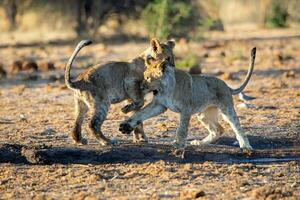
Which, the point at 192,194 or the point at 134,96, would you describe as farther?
the point at 134,96

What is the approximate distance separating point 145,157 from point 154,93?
803 millimetres

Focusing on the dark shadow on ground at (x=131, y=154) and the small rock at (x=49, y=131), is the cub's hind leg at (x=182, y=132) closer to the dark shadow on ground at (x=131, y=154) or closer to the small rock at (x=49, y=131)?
the dark shadow on ground at (x=131, y=154)

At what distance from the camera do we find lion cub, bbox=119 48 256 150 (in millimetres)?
10180

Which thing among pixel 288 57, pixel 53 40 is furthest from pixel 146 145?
pixel 53 40

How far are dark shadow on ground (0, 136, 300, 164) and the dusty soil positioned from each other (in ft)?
0.04

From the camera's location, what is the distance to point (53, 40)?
29828 mm

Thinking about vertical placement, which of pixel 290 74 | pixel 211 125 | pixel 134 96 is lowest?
pixel 211 125

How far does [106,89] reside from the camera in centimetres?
1070

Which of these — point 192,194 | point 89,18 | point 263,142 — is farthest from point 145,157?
point 89,18

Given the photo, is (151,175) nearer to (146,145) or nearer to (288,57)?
(146,145)

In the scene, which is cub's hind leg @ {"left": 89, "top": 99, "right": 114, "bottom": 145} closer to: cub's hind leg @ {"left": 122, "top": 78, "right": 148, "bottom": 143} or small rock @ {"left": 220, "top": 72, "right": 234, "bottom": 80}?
cub's hind leg @ {"left": 122, "top": 78, "right": 148, "bottom": 143}

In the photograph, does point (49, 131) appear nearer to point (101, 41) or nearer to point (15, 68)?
point (15, 68)

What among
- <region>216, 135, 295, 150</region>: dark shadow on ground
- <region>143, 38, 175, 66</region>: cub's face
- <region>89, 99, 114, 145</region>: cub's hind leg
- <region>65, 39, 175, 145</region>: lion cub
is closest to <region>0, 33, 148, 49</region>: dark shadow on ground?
<region>216, 135, 295, 150</region>: dark shadow on ground

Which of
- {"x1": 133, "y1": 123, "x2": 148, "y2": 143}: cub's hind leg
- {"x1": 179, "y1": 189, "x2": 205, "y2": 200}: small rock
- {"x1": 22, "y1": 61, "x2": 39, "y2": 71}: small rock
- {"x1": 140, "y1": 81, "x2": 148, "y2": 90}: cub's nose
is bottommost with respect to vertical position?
{"x1": 179, "y1": 189, "x2": 205, "y2": 200}: small rock
